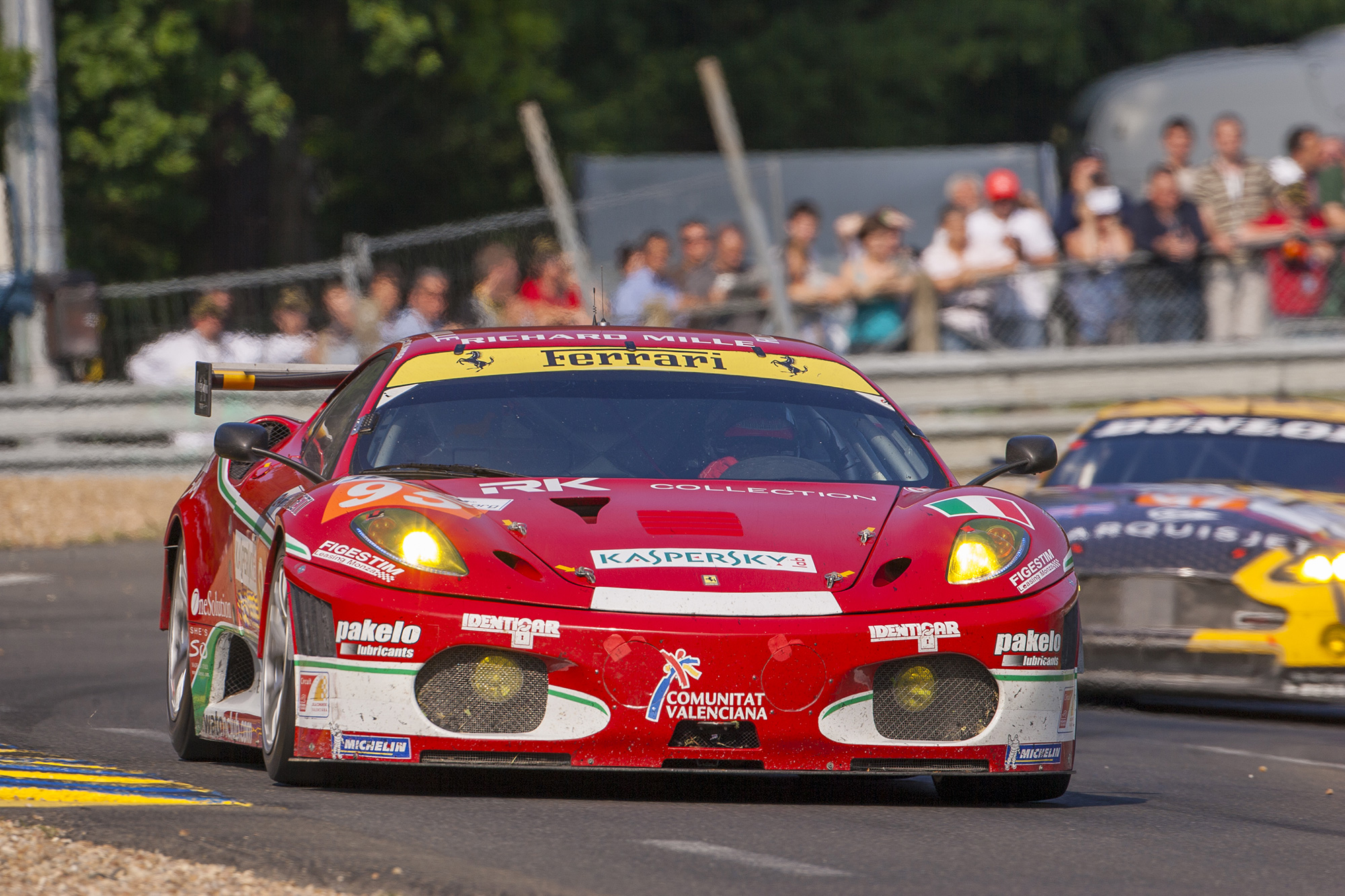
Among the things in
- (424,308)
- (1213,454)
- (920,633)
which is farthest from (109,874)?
(424,308)

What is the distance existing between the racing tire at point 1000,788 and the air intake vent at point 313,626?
162 cm

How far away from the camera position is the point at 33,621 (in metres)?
11.0

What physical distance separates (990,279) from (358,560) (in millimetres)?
10298

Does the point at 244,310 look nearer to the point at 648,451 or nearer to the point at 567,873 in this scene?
the point at 648,451

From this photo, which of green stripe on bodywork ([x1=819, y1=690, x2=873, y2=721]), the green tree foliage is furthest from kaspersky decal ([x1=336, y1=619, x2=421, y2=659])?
the green tree foliage

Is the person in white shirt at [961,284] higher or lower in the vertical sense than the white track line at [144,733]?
higher

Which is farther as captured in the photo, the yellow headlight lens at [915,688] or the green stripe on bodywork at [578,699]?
the yellow headlight lens at [915,688]

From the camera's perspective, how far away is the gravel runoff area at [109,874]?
4.20 meters

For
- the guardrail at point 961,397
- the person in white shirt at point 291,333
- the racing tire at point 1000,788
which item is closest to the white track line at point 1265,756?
the racing tire at point 1000,788

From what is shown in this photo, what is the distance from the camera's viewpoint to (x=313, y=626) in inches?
212

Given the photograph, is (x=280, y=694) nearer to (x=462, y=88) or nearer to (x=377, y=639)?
(x=377, y=639)

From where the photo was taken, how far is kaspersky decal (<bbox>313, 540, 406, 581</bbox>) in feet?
17.6

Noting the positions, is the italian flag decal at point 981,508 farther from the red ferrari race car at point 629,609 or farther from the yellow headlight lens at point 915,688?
the yellow headlight lens at point 915,688

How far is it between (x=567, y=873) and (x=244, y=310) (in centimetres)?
1228
